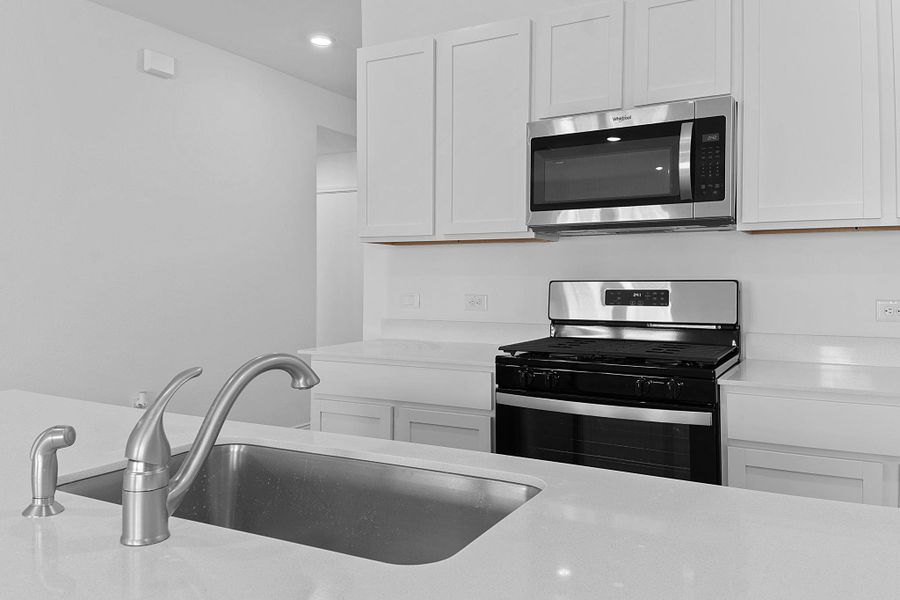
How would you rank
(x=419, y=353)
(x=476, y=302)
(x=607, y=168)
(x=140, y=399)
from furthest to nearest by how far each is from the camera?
1. (x=140, y=399)
2. (x=476, y=302)
3. (x=419, y=353)
4. (x=607, y=168)

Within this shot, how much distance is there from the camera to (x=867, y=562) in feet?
2.53

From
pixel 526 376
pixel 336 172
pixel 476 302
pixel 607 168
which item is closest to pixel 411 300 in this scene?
pixel 476 302

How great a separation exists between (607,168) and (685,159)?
1.00 feet

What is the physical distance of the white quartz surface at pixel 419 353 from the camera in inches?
104

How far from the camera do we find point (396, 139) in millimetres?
3098

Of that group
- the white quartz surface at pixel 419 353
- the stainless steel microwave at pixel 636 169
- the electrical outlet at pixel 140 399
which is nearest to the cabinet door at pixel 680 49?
the stainless steel microwave at pixel 636 169

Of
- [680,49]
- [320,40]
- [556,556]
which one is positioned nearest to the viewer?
[556,556]

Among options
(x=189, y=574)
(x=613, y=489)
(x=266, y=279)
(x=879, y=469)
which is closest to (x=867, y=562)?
(x=613, y=489)

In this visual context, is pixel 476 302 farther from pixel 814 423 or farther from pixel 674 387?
pixel 814 423

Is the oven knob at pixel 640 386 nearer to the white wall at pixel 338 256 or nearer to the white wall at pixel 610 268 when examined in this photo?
the white wall at pixel 610 268

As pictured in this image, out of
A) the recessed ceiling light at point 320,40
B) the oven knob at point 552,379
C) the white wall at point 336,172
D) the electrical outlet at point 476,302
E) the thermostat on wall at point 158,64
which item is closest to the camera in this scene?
the oven knob at point 552,379

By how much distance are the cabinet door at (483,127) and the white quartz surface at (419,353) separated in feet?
1.73

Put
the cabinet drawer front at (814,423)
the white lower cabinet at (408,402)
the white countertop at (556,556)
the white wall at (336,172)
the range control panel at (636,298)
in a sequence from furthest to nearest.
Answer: the white wall at (336,172), the range control panel at (636,298), the white lower cabinet at (408,402), the cabinet drawer front at (814,423), the white countertop at (556,556)

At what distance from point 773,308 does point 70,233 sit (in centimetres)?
339
